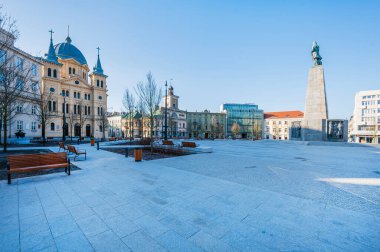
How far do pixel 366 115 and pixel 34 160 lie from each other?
88.5 m

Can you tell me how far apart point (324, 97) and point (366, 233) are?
2842 centimetres

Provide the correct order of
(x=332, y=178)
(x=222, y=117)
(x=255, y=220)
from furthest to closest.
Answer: (x=222, y=117), (x=332, y=178), (x=255, y=220)

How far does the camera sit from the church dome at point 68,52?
156ft

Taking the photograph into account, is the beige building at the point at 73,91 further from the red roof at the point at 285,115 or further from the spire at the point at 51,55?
the red roof at the point at 285,115

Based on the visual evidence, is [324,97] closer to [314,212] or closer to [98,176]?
[314,212]

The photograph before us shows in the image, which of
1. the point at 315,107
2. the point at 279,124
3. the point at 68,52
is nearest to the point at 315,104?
the point at 315,107

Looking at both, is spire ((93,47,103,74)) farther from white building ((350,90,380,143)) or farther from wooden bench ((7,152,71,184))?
white building ((350,90,380,143))

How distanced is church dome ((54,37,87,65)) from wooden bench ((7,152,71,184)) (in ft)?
177

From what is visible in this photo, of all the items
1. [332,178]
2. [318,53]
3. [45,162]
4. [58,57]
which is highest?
[58,57]

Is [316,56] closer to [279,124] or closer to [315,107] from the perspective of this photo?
[315,107]

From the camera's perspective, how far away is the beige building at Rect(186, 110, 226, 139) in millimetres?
74188

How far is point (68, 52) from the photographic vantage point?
160 feet

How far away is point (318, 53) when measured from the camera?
26141 mm

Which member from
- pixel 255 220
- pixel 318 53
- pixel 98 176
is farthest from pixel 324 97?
pixel 98 176
